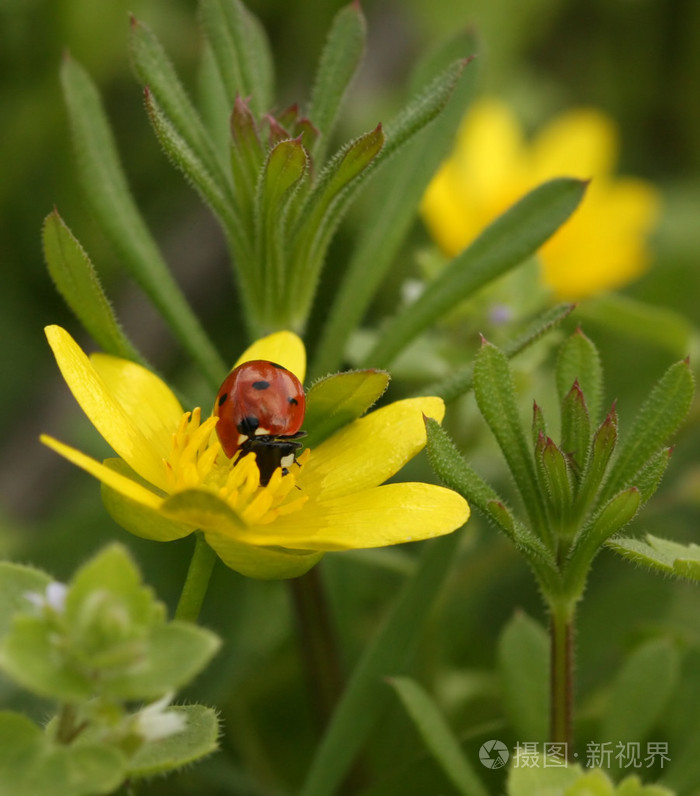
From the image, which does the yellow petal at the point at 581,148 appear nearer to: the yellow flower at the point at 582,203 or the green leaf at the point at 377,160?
the yellow flower at the point at 582,203

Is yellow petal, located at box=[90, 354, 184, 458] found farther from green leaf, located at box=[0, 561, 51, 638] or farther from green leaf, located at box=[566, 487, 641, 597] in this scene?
green leaf, located at box=[566, 487, 641, 597]

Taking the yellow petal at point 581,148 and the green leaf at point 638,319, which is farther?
the yellow petal at point 581,148

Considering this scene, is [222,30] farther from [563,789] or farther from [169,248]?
[169,248]

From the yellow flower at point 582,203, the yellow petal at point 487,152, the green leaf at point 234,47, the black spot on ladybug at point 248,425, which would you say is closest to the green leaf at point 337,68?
the green leaf at point 234,47

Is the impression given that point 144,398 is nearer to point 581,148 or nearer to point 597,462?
point 597,462

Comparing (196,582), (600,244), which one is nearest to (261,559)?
(196,582)

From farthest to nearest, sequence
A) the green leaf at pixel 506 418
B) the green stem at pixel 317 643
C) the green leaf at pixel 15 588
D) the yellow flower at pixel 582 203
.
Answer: the yellow flower at pixel 582 203, the green stem at pixel 317 643, the green leaf at pixel 506 418, the green leaf at pixel 15 588
